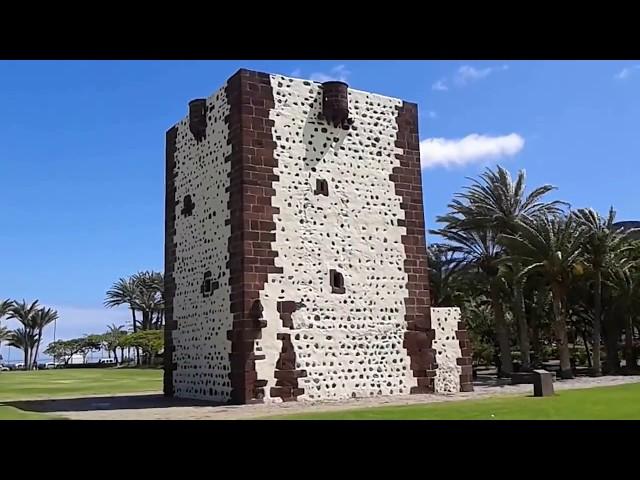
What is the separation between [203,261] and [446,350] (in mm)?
7147

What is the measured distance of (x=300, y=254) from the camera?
53.6 ft

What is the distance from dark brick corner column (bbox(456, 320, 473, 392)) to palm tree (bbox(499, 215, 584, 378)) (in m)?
7.61

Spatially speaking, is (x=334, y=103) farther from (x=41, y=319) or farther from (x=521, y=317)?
(x=41, y=319)

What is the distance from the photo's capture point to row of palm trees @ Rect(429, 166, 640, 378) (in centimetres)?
2648

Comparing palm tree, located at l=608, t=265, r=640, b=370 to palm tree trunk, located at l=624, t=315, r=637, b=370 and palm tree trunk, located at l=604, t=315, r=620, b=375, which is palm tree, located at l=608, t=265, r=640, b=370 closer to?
palm tree trunk, located at l=624, t=315, r=637, b=370

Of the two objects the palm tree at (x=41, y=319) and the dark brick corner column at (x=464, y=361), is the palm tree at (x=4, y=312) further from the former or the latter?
the dark brick corner column at (x=464, y=361)

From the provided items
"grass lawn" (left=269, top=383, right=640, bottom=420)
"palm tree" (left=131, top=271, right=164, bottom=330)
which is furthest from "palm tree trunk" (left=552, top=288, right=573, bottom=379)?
"palm tree" (left=131, top=271, right=164, bottom=330)

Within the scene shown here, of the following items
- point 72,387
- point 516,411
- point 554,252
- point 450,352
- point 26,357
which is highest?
point 554,252

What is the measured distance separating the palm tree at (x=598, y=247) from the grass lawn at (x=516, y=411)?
15388mm

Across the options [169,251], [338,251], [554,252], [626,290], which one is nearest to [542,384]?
[338,251]

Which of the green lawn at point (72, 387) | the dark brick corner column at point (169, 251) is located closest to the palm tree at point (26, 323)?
the green lawn at point (72, 387)

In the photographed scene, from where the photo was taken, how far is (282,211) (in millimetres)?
16266
